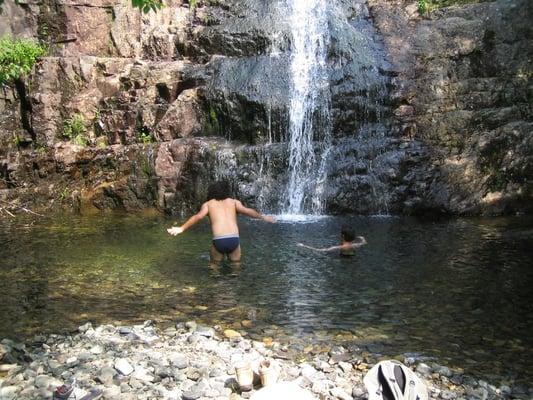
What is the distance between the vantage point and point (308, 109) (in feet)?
50.0

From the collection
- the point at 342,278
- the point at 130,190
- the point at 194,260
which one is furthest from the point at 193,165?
the point at 342,278

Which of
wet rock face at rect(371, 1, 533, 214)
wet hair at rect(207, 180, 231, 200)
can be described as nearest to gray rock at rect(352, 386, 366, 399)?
wet hair at rect(207, 180, 231, 200)

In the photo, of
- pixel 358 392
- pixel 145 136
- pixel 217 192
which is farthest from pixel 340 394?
pixel 145 136

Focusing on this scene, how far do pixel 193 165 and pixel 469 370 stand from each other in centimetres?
1087

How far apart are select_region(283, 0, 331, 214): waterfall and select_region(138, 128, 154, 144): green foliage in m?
4.52

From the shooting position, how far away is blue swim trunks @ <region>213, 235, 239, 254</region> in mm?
7539

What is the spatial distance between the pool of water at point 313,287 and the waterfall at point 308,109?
294cm

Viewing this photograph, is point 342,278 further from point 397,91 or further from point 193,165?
point 397,91

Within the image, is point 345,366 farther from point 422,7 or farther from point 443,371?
point 422,7

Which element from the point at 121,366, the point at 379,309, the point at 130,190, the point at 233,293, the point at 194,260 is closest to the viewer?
the point at 121,366

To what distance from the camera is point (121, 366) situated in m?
4.36

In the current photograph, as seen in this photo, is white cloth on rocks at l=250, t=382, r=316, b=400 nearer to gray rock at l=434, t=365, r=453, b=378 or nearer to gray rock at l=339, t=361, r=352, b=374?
gray rock at l=339, t=361, r=352, b=374

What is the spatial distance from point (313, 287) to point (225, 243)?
4.99 feet

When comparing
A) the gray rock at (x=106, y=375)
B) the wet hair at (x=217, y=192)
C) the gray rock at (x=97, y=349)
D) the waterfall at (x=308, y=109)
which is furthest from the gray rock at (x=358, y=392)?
the waterfall at (x=308, y=109)
